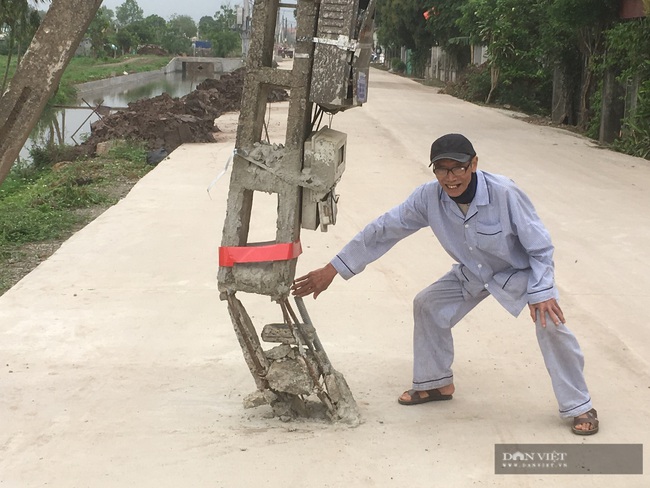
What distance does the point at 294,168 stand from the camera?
4.19 m

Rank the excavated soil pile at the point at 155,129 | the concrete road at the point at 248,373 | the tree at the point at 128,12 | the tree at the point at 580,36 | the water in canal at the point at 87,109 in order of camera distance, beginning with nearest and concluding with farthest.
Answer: the concrete road at the point at 248,373 < the excavated soil pile at the point at 155,129 < the tree at the point at 580,36 < the water in canal at the point at 87,109 < the tree at the point at 128,12

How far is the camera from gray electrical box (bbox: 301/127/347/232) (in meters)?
4.14

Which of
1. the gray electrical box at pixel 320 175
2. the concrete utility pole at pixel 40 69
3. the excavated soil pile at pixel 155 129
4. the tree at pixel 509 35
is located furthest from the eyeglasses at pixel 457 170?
the tree at pixel 509 35

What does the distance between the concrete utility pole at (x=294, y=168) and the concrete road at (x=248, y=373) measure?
0.95 ft

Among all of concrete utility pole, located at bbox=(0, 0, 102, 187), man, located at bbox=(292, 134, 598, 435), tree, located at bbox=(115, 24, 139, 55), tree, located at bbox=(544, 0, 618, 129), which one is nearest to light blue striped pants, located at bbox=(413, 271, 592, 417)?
man, located at bbox=(292, 134, 598, 435)

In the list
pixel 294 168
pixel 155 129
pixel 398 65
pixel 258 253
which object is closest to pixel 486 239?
pixel 294 168

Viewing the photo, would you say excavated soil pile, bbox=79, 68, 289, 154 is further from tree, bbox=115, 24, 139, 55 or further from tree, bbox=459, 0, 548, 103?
tree, bbox=115, 24, 139, 55

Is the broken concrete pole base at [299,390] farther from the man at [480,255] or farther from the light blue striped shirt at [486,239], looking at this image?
the light blue striped shirt at [486,239]

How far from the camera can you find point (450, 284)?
178 inches

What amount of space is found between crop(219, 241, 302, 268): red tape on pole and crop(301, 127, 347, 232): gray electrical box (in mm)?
154

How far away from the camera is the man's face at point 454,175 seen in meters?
4.08

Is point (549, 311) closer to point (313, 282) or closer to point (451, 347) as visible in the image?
point (451, 347)

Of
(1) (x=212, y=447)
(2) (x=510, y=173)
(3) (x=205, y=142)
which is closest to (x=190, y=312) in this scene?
(1) (x=212, y=447)

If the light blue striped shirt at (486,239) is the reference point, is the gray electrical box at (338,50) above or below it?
above
